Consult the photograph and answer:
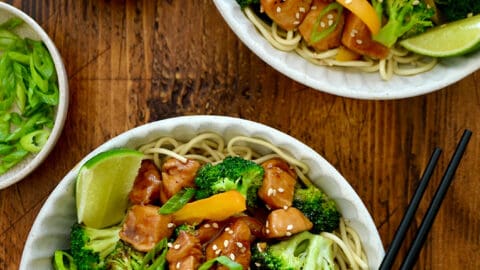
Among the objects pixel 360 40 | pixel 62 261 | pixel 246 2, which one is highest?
pixel 246 2

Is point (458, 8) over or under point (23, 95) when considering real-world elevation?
over

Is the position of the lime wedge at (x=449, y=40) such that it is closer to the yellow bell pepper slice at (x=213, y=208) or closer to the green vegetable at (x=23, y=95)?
the yellow bell pepper slice at (x=213, y=208)

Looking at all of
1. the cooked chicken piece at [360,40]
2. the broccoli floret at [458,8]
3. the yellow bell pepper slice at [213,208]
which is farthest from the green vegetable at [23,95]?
the broccoli floret at [458,8]

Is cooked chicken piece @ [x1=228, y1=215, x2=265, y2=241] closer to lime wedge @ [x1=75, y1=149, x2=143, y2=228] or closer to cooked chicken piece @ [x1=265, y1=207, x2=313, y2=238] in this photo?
cooked chicken piece @ [x1=265, y1=207, x2=313, y2=238]

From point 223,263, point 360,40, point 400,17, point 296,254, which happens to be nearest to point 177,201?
point 223,263

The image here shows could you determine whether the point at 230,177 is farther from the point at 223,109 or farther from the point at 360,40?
the point at 360,40

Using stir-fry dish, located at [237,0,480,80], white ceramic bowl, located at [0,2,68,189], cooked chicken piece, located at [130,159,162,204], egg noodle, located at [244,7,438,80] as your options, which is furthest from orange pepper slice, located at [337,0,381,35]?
white ceramic bowl, located at [0,2,68,189]
